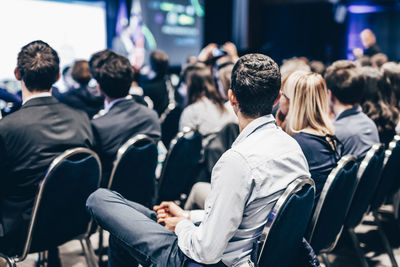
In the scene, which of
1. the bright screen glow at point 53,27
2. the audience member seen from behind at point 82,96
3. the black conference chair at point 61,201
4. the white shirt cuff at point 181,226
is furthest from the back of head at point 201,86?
the bright screen glow at point 53,27

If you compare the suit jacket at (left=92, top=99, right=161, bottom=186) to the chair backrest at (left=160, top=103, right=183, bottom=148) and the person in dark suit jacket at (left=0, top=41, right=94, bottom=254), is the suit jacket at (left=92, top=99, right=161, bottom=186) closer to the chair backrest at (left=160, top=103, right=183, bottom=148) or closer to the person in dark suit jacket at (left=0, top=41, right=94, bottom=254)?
the person in dark suit jacket at (left=0, top=41, right=94, bottom=254)

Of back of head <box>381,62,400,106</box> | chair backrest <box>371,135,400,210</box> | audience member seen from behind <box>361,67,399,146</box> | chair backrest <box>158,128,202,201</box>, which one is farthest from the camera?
back of head <box>381,62,400,106</box>

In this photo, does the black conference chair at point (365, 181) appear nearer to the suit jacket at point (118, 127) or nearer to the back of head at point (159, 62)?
the suit jacket at point (118, 127)

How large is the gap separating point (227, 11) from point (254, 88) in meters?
9.19

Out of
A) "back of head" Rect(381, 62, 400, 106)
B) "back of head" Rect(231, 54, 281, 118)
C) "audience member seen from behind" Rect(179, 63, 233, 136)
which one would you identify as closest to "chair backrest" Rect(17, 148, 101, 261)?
"back of head" Rect(231, 54, 281, 118)

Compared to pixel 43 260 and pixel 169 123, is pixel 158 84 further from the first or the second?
pixel 43 260

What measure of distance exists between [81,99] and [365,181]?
2.67 meters

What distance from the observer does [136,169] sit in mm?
2406

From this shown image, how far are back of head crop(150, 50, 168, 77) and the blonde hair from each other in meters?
3.06

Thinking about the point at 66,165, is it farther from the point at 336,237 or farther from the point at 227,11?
→ the point at 227,11

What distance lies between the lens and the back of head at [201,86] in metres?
3.64

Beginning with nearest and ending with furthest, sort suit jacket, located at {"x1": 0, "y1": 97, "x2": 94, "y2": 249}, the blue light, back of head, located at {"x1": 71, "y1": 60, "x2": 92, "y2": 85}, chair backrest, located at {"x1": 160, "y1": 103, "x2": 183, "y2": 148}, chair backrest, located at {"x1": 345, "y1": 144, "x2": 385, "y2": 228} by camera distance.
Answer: suit jacket, located at {"x1": 0, "y1": 97, "x2": 94, "y2": 249}, chair backrest, located at {"x1": 345, "y1": 144, "x2": 385, "y2": 228}, back of head, located at {"x1": 71, "y1": 60, "x2": 92, "y2": 85}, chair backrest, located at {"x1": 160, "y1": 103, "x2": 183, "y2": 148}, the blue light

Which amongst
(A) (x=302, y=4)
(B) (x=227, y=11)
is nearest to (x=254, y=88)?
(B) (x=227, y=11)

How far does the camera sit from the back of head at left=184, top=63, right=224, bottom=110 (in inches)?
143
